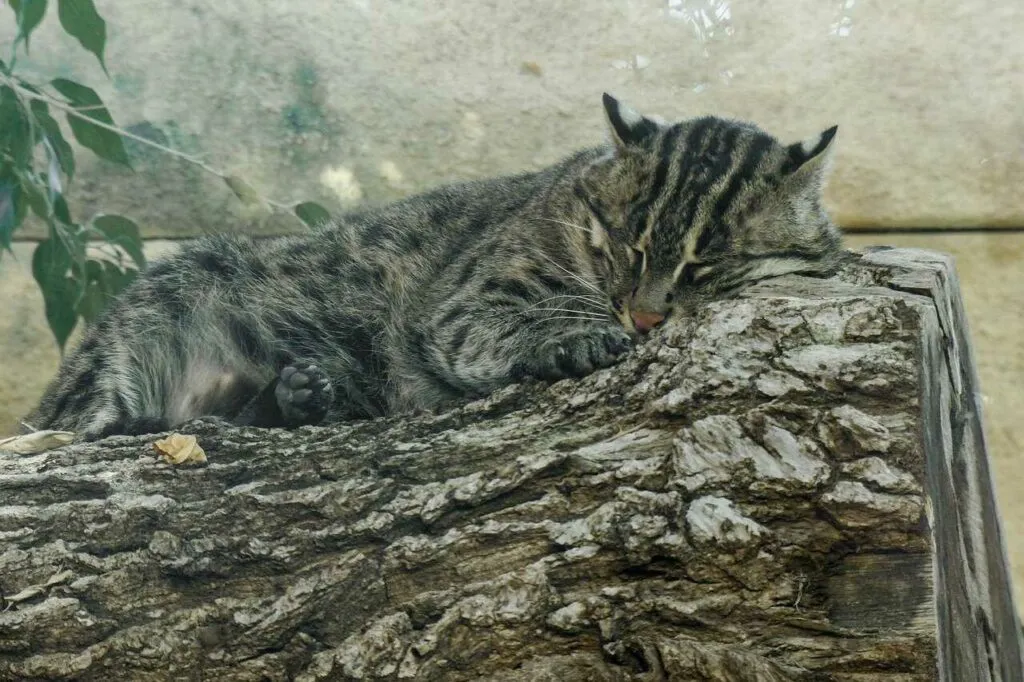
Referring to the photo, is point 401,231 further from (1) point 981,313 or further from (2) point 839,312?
(1) point 981,313

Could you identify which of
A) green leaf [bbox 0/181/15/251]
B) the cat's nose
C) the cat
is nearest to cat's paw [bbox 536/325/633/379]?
the cat

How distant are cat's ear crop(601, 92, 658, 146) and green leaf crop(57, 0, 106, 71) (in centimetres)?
205

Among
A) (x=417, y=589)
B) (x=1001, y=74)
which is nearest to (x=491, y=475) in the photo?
(x=417, y=589)

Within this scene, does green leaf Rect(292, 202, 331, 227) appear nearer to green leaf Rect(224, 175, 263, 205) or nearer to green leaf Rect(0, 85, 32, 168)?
green leaf Rect(224, 175, 263, 205)

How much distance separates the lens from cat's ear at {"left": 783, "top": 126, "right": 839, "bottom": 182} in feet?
11.0

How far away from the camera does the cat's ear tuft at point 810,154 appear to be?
336cm

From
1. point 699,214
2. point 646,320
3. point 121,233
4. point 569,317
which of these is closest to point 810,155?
point 699,214

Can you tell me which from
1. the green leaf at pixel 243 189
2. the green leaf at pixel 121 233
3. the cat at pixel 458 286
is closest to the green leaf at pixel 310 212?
the green leaf at pixel 243 189

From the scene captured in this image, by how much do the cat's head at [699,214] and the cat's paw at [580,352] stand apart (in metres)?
0.23

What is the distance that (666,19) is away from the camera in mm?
5344

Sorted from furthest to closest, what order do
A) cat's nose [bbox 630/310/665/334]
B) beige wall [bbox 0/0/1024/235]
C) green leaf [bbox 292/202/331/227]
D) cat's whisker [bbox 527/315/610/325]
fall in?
beige wall [bbox 0/0/1024/235], green leaf [bbox 292/202/331/227], cat's whisker [bbox 527/315/610/325], cat's nose [bbox 630/310/665/334]

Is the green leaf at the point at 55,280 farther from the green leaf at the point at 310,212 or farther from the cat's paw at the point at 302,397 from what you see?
the cat's paw at the point at 302,397

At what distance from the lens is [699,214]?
3.20 metres

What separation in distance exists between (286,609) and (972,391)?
2.28m
